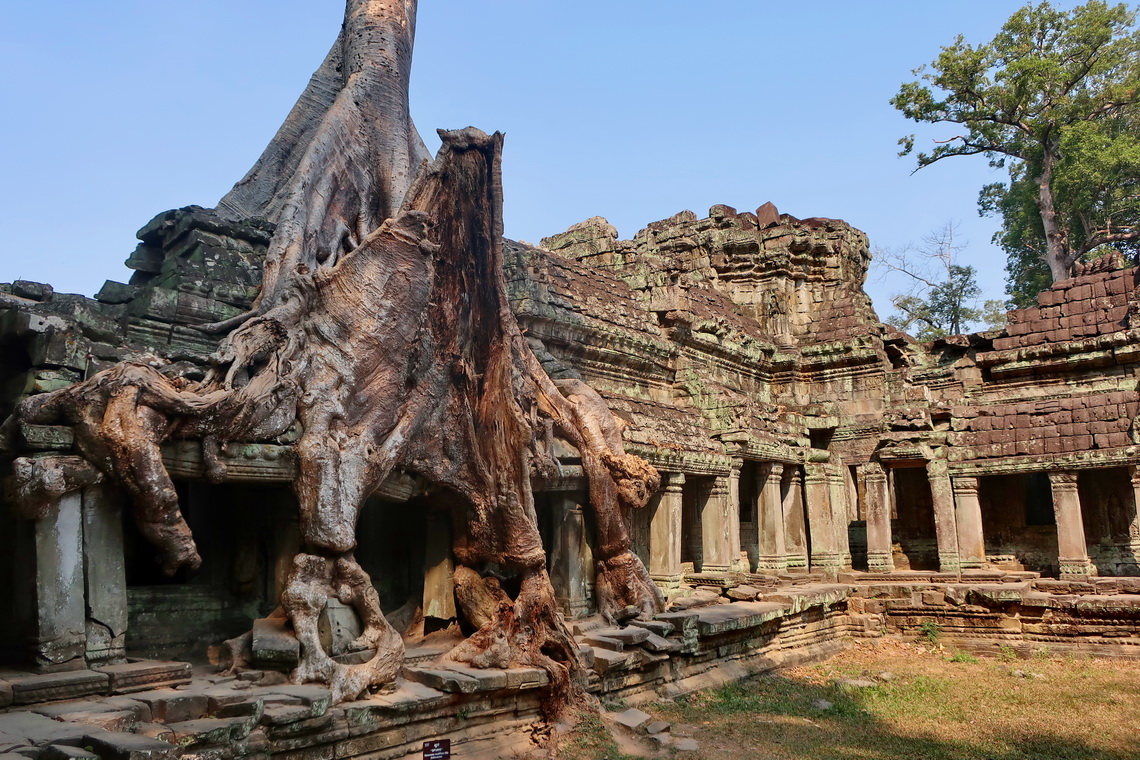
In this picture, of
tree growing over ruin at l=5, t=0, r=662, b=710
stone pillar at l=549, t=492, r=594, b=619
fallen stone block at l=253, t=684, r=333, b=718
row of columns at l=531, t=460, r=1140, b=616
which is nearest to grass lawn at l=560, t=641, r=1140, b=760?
stone pillar at l=549, t=492, r=594, b=619

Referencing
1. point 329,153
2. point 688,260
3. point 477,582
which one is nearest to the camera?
point 477,582

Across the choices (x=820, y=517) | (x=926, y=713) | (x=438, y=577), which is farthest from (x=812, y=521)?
(x=438, y=577)

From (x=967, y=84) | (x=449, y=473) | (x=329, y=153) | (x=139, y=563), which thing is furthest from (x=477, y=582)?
(x=967, y=84)

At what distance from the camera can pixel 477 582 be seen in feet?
29.6

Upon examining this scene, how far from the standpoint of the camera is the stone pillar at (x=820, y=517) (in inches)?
661

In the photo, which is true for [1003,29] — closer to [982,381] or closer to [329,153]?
[982,381]

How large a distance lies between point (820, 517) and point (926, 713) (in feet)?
22.8

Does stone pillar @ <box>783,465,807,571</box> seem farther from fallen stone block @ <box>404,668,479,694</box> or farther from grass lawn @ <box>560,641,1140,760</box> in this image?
fallen stone block @ <box>404,668,479,694</box>

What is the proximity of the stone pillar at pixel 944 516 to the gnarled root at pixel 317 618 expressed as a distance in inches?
459

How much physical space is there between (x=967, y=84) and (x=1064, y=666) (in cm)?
1965

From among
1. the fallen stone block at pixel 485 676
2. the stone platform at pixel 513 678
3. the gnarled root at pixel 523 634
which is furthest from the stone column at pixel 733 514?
the fallen stone block at pixel 485 676

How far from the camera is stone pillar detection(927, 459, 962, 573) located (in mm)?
15836

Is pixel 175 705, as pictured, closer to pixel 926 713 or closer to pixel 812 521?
pixel 926 713

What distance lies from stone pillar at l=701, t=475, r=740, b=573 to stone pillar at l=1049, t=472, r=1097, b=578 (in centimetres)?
568
